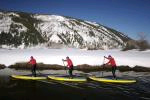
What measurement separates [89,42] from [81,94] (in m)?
174

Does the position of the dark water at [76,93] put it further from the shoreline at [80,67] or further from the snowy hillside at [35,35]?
the snowy hillside at [35,35]

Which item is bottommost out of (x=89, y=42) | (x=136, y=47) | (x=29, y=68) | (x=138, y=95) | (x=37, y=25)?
(x=138, y=95)

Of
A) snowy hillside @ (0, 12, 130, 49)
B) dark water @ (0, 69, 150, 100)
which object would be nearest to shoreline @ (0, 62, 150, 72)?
dark water @ (0, 69, 150, 100)

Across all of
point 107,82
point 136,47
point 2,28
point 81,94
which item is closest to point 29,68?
point 107,82

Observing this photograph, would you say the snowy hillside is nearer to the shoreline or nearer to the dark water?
the shoreline

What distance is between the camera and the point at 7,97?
21.9 meters

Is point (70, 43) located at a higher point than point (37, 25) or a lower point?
lower

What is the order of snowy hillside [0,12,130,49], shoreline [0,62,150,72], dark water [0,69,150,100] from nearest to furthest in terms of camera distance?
dark water [0,69,150,100], shoreline [0,62,150,72], snowy hillside [0,12,130,49]

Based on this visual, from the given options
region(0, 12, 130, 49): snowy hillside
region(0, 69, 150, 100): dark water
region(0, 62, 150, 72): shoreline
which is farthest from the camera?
region(0, 12, 130, 49): snowy hillside

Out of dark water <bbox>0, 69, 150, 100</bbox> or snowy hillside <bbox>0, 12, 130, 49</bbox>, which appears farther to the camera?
snowy hillside <bbox>0, 12, 130, 49</bbox>

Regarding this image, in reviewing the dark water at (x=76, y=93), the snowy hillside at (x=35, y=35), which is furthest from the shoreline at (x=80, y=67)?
the snowy hillside at (x=35, y=35)

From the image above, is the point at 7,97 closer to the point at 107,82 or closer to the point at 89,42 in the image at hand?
the point at 107,82

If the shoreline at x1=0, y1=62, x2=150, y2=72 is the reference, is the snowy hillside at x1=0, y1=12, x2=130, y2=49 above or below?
above

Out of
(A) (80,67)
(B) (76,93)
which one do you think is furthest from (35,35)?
(B) (76,93)
